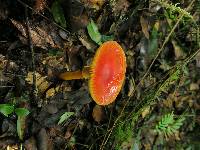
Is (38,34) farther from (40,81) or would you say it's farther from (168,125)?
(168,125)

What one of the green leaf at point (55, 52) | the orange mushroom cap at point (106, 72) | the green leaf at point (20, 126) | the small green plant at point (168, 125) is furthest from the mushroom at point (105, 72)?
the small green plant at point (168, 125)

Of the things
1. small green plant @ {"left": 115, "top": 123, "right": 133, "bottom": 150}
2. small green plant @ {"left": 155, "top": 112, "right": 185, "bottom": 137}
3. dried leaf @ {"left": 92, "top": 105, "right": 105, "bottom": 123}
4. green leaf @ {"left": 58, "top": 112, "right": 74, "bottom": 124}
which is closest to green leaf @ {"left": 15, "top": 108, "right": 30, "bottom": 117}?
green leaf @ {"left": 58, "top": 112, "right": 74, "bottom": 124}

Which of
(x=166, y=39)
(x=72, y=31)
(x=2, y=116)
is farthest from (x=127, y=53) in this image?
(x=2, y=116)

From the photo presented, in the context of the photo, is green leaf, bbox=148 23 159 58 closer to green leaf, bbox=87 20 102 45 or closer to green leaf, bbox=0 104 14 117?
green leaf, bbox=87 20 102 45

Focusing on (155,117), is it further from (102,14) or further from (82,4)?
(82,4)

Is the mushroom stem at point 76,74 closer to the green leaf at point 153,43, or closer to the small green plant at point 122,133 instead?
the small green plant at point 122,133

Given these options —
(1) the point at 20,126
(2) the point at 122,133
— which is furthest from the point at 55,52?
(2) the point at 122,133
